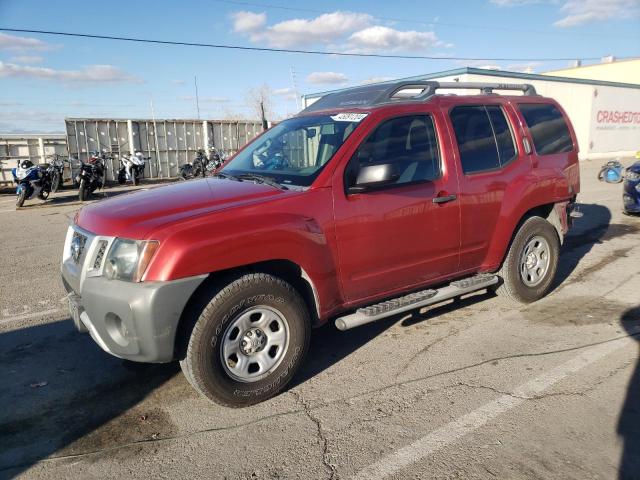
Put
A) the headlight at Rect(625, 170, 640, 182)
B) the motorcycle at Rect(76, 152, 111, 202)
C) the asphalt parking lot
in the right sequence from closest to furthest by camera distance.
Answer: the asphalt parking lot, the headlight at Rect(625, 170, 640, 182), the motorcycle at Rect(76, 152, 111, 202)

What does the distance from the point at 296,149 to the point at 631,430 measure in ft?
10.0

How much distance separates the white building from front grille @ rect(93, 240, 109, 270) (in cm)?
2177

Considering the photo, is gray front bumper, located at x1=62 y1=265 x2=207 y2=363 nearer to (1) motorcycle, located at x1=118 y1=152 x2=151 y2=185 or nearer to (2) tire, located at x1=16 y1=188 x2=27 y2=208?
(2) tire, located at x1=16 y1=188 x2=27 y2=208

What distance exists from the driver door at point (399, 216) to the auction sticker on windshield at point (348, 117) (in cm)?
16

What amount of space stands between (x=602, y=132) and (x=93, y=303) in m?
33.0

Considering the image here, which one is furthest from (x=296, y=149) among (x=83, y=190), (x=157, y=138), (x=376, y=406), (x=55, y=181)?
(x=157, y=138)

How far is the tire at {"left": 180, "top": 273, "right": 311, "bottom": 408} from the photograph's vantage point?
3.16 metres

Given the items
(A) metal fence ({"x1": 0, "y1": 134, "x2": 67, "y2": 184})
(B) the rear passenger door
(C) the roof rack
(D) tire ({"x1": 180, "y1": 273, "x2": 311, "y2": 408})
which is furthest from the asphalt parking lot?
(A) metal fence ({"x1": 0, "y1": 134, "x2": 67, "y2": 184})

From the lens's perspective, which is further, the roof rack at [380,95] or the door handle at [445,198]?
the roof rack at [380,95]

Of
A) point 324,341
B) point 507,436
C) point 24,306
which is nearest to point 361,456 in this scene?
point 507,436

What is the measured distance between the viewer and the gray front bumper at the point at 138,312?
2.96m

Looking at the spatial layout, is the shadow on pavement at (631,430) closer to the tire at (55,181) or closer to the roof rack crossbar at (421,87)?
the roof rack crossbar at (421,87)

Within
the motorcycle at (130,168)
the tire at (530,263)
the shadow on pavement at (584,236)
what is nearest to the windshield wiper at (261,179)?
the tire at (530,263)

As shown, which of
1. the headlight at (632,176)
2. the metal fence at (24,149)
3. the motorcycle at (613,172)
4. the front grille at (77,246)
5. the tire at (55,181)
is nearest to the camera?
the front grille at (77,246)
